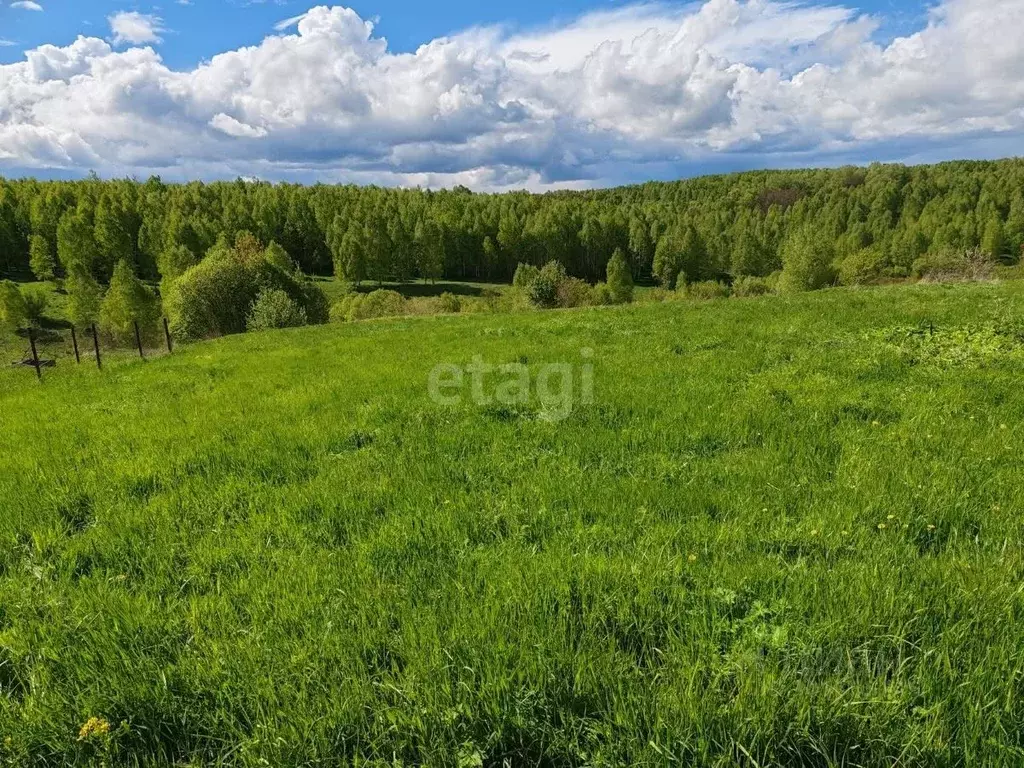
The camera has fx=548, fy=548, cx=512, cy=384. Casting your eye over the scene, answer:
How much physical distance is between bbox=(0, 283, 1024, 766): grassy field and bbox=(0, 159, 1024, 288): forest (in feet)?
303

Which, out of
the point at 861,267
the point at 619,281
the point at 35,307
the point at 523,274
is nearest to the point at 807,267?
the point at 861,267

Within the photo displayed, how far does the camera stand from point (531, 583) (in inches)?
149

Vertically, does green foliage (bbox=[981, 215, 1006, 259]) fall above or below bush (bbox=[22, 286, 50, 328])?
above

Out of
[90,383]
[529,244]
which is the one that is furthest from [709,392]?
[529,244]

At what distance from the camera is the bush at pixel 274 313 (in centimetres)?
5194

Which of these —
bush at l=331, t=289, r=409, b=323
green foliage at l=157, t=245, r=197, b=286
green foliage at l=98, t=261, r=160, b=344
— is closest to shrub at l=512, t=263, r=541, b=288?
bush at l=331, t=289, r=409, b=323

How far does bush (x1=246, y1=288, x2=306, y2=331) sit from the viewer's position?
2045 inches

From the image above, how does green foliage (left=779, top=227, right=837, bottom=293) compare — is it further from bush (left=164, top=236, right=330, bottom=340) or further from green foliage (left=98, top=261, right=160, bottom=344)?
green foliage (left=98, top=261, right=160, bottom=344)

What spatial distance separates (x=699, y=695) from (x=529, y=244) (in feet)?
472

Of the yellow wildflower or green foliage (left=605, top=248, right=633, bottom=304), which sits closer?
the yellow wildflower

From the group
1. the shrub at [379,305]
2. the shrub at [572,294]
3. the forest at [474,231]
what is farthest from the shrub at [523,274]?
the shrub at [379,305]

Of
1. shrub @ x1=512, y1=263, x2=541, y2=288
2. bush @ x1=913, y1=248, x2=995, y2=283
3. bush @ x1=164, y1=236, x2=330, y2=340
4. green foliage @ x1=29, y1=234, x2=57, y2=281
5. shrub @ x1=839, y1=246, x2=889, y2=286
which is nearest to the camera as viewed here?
bush @ x1=913, y1=248, x2=995, y2=283

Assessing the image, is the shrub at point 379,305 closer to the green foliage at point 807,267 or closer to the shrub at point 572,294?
the shrub at point 572,294

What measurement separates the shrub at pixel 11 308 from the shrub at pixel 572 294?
76.0 m
